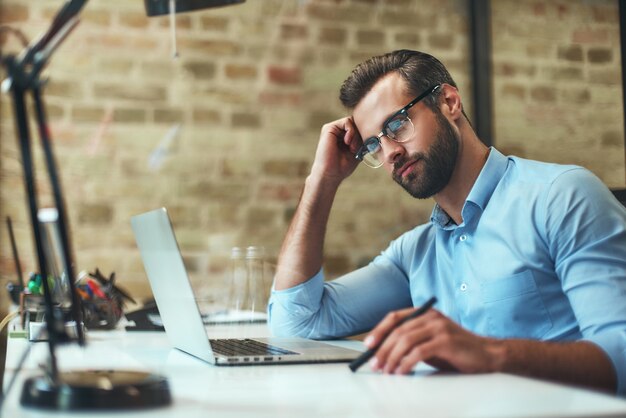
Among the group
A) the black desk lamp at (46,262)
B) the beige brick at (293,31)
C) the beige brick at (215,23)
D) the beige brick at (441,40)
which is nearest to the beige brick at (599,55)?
the beige brick at (441,40)

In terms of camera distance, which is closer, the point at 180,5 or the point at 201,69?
the point at 180,5

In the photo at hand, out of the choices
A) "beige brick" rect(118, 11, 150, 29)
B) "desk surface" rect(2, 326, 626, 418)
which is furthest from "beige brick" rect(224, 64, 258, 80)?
"desk surface" rect(2, 326, 626, 418)

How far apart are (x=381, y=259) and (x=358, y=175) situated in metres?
2.05

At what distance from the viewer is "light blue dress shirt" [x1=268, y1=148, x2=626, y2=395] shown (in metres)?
1.36

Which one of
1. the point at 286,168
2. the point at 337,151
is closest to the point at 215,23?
the point at 286,168

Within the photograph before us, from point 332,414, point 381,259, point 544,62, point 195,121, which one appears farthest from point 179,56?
point 332,414

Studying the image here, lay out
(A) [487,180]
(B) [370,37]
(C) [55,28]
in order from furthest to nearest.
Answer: (B) [370,37], (A) [487,180], (C) [55,28]

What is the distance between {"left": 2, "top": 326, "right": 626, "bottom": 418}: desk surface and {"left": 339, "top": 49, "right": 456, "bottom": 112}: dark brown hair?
0.82 metres

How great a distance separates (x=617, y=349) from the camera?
49.5 inches

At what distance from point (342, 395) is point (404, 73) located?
1.07 meters

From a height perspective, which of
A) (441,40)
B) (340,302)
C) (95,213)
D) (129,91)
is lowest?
(95,213)

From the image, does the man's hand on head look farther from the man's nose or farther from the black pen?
the black pen

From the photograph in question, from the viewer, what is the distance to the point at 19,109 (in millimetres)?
836

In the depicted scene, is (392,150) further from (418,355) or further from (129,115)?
(129,115)
